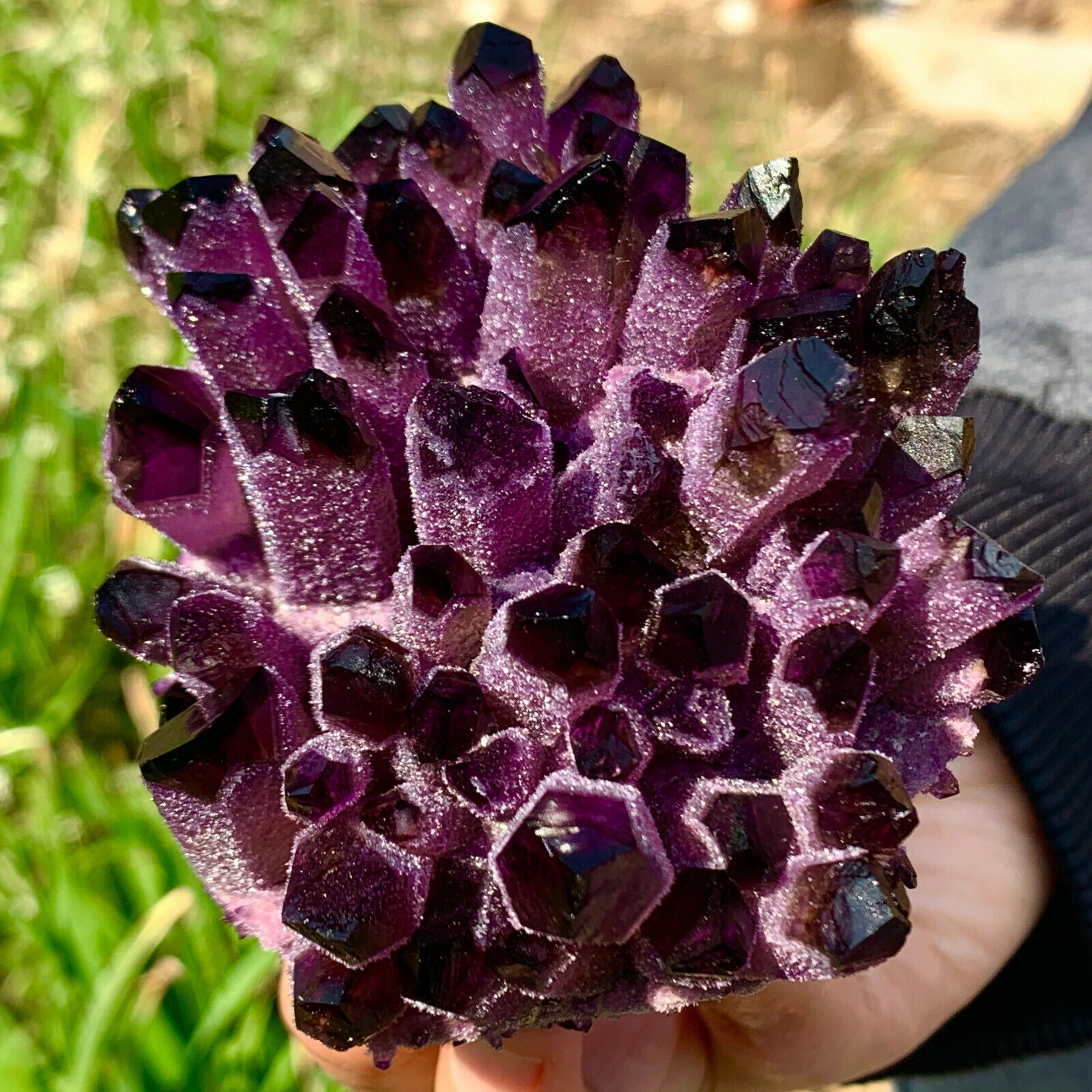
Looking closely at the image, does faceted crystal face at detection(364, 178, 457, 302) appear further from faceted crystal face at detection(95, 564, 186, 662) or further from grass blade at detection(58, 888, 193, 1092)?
grass blade at detection(58, 888, 193, 1092)

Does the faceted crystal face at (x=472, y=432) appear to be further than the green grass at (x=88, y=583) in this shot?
No

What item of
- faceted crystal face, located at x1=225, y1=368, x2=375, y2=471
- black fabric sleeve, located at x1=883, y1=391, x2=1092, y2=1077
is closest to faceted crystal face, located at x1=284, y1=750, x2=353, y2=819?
faceted crystal face, located at x1=225, y1=368, x2=375, y2=471

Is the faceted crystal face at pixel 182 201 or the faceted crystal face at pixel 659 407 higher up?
the faceted crystal face at pixel 659 407

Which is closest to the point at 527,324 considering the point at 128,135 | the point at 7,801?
the point at 7,801

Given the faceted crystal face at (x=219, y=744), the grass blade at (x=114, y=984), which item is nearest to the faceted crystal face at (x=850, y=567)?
the faceted crystal face at (x=219, y=744)

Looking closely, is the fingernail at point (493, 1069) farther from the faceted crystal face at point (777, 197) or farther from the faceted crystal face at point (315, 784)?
the faceted crystal face at point (777, 197)

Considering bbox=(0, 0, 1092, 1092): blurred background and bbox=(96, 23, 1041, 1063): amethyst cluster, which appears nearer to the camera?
bbox=(96, 23, 1041, 1063): amethyst cluster

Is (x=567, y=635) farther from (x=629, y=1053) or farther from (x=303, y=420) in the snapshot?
(x=629, y=1053)
